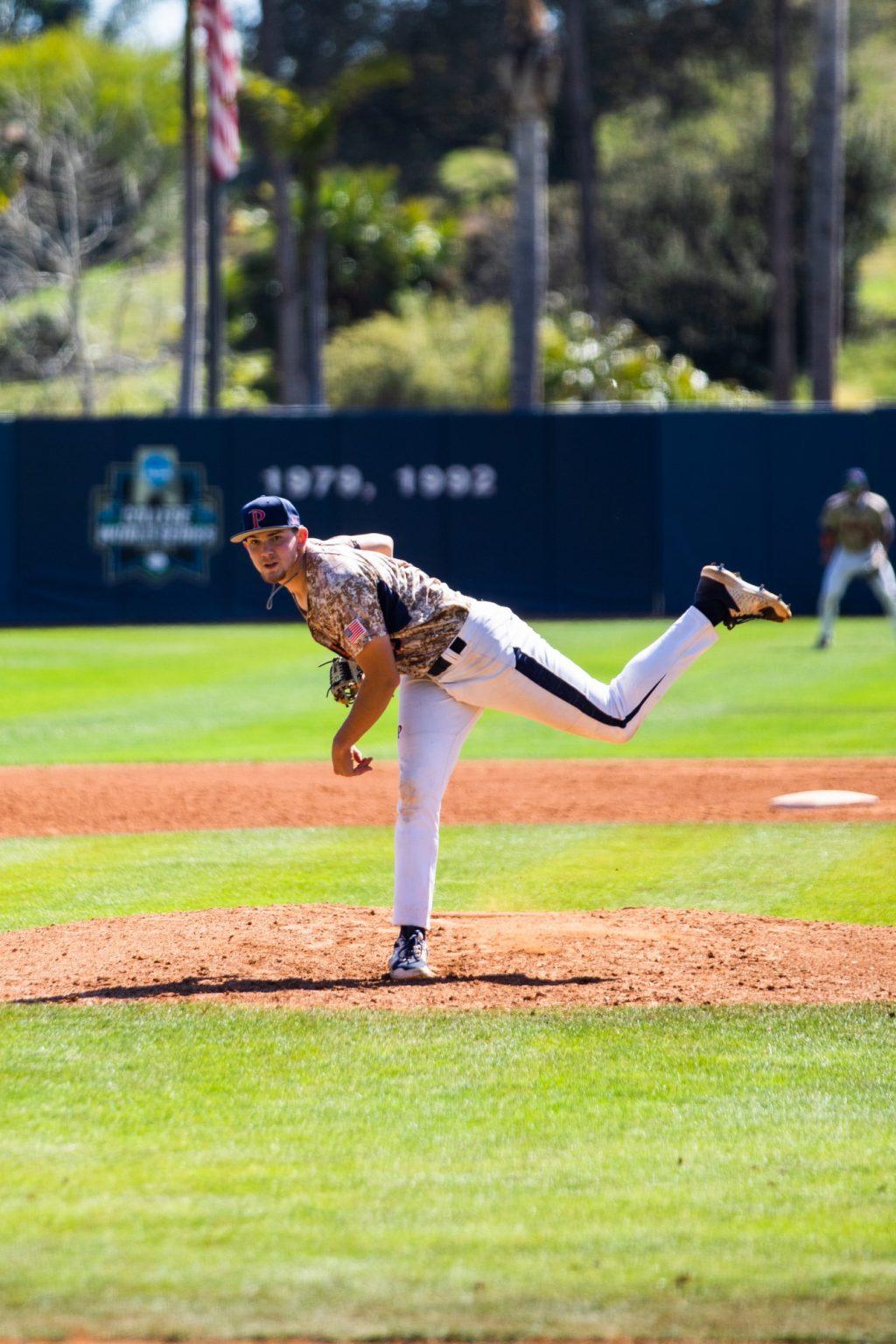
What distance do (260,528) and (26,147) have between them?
136 ft

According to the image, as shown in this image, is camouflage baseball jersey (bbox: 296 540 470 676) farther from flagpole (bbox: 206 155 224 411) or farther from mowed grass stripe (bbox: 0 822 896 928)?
flagpole (bbox: 206 155 224 411)

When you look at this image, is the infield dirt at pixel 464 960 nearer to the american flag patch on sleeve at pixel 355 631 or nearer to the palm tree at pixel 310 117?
the american flag patch on sleeve at pixel 355 631

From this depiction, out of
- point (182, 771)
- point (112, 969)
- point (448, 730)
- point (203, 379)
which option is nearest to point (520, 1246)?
point (448, 730)

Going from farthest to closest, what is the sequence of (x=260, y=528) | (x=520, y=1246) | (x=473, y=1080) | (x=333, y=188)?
(x=333, y=188), (x=260, y=528), (x=473, y=1080), (x=520, y=1246)

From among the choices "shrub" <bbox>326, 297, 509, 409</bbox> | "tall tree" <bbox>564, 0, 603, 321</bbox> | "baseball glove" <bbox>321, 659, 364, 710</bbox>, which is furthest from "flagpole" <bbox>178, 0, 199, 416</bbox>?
"baseball glove" <bbox>321, 659, 364, 710</bbox>

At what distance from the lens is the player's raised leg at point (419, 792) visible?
6262mm

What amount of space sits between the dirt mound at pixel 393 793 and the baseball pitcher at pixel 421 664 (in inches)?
152

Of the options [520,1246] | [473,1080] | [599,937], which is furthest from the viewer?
[599,937]

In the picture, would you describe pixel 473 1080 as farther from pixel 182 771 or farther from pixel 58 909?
pixel 182 771

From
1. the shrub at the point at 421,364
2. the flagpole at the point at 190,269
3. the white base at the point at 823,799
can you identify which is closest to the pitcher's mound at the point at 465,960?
the white base at the point at 823,799

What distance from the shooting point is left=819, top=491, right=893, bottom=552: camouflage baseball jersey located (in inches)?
764

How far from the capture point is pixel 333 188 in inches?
1752

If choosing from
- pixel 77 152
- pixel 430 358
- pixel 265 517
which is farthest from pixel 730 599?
pixel 77 152

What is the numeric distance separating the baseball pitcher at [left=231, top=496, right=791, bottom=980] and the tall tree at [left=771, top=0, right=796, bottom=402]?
3028 cm
